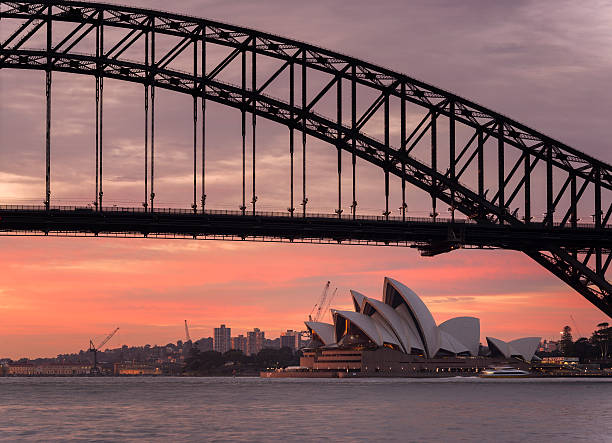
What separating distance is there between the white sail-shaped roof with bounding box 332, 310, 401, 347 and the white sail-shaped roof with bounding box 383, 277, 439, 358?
4109 mm

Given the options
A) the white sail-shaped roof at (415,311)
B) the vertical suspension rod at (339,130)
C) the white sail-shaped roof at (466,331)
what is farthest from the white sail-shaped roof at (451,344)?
the vertical suspension rod at (339,130)

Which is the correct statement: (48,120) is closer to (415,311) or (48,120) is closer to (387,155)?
(387,155)

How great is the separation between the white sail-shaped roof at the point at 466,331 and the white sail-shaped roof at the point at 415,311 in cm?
1398

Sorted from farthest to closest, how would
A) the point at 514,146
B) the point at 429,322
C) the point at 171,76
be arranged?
the point at 429,322 < the point at 514,146 < the point at 171,76

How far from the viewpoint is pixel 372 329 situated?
6875 inches

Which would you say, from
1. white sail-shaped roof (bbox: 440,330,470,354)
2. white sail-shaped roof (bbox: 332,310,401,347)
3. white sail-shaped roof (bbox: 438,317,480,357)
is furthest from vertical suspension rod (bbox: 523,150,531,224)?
white sail-shaped roof (bbox: 438,317,480,357)

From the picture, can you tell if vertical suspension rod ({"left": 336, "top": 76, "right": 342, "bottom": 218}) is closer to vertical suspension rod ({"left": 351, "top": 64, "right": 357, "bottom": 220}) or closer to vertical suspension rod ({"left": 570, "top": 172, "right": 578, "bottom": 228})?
vertical suspension rod ({"left": 351, "top": 64, "right": 357, "bottom": 220})

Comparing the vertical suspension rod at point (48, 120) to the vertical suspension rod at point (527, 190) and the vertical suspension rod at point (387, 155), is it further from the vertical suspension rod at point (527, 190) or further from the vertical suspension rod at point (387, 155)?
the vertical suspension rod at point (527, 190)

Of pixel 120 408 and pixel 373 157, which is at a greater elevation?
pixel 373 157

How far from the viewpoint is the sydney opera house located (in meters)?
170

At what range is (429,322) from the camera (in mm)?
175000

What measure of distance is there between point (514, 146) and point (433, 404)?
3472cm

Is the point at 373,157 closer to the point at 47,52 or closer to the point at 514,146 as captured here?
the point at 514,146

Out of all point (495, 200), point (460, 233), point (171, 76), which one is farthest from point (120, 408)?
point (495, 200)
